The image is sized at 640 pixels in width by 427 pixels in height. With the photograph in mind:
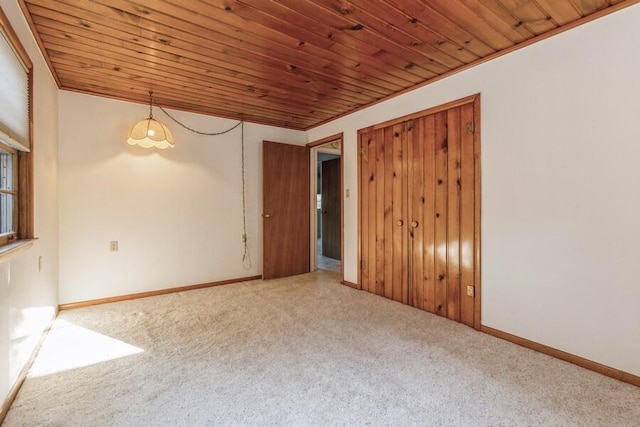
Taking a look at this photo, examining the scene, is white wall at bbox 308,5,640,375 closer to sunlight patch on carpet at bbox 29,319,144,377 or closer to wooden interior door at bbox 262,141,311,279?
wooden interior door at bbox 262,141,311,279

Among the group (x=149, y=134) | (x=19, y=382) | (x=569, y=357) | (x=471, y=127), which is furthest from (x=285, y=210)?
(x=569, y=357)

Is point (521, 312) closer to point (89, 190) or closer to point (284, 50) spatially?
point (284, 50)

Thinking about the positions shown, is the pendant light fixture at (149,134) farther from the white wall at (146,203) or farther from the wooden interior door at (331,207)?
the wooden interior door at (331,207)

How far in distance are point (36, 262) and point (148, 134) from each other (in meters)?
1.51

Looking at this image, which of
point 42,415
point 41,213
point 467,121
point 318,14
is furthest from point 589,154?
point 41,213

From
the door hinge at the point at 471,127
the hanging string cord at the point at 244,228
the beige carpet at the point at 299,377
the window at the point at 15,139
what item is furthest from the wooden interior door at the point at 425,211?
the window at the point at 15,139

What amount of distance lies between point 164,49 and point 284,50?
36.2 inches

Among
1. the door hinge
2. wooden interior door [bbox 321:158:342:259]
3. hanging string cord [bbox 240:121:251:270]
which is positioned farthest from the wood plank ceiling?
wooden interior door [bbox 321:158:342:259]

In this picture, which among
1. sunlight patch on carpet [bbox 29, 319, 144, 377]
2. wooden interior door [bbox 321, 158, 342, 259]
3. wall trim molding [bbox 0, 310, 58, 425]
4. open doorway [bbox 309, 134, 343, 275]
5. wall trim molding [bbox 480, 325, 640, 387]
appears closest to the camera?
wall trim molding [bbox 0, 310, 58, 425]

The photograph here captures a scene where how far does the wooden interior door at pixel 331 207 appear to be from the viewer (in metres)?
6.09

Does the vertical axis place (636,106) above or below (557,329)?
above

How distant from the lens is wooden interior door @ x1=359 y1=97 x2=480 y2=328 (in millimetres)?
2686

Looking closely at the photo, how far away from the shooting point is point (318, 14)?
1.95 metres

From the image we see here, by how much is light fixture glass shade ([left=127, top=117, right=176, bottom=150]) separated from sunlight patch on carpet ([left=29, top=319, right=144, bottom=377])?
1839 mm
